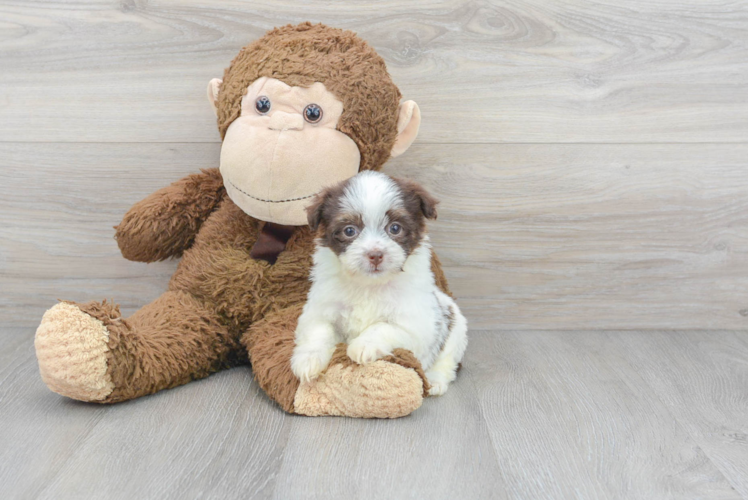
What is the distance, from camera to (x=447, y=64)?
202 centimetres

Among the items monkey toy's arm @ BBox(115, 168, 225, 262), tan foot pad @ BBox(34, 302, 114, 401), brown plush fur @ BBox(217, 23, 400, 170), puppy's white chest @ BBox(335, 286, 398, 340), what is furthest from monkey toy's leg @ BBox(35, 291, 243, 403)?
brown plush fur @ BBox(217, 23, 400, 170)

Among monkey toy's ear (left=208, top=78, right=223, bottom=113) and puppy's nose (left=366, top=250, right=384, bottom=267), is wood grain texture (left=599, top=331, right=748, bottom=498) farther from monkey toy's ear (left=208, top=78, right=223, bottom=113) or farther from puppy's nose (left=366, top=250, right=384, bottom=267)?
monkey toy's ear (left=208, top=78, right=223, bottom=113)

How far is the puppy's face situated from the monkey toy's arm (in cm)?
52

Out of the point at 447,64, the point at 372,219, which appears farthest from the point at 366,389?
the point at 447,64

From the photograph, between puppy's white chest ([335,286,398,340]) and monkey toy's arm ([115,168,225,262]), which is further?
monkey toy's arm ([115,168,225,262])

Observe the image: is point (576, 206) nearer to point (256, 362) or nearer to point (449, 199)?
point (449, 199)

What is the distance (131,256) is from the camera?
1.89 meters

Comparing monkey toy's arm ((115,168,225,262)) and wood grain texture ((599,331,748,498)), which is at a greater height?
monkey toy's arm ((115,168,225,262))

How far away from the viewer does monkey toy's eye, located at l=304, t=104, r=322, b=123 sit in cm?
166

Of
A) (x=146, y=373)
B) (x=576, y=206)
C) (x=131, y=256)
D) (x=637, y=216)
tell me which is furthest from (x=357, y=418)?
(x=637, y=216)

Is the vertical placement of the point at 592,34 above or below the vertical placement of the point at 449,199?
above

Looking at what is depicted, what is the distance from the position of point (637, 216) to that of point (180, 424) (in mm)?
1532

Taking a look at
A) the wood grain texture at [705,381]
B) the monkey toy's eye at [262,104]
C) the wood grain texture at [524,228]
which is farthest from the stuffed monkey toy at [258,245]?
the wood grain texture at [705,381]

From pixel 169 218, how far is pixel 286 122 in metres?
0.47
